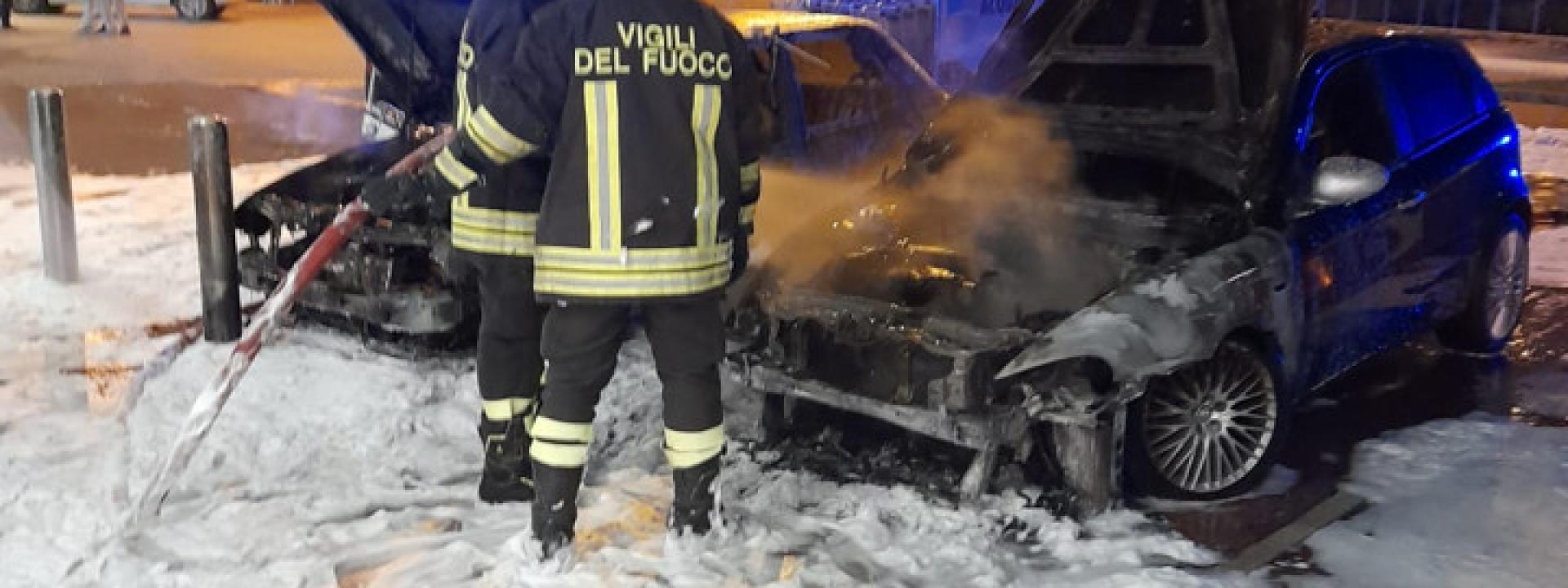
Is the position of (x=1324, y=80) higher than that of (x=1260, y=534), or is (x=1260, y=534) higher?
(x=1324, y=80)

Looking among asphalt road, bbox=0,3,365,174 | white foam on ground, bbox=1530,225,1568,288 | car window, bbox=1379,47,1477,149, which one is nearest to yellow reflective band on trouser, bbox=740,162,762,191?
car window, bbox=1379,47,1477,149

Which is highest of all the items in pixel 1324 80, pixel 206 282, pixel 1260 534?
pixel 1324 80

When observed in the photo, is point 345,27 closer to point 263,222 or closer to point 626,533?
point 263,222

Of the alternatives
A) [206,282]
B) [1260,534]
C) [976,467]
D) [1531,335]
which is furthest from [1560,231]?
[206,282]

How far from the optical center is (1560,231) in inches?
372

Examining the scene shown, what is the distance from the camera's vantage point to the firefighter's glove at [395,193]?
4.00 meters

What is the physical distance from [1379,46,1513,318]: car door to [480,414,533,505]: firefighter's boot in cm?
344

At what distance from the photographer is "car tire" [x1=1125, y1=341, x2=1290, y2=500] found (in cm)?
466

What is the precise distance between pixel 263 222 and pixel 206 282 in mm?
506

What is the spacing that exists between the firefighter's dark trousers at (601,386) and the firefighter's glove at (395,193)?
19.9 inches

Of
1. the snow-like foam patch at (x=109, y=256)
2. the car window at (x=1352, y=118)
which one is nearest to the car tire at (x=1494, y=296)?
the car window at (x=1352, y=118)

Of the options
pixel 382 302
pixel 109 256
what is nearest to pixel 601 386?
pixel 382 302

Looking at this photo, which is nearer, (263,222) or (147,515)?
(147,515)

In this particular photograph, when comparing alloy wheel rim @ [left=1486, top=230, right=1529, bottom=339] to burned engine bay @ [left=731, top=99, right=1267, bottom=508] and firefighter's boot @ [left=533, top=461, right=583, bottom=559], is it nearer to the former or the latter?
burned engine bay @ [left=731, top=99, right=1267, bottom=508]
